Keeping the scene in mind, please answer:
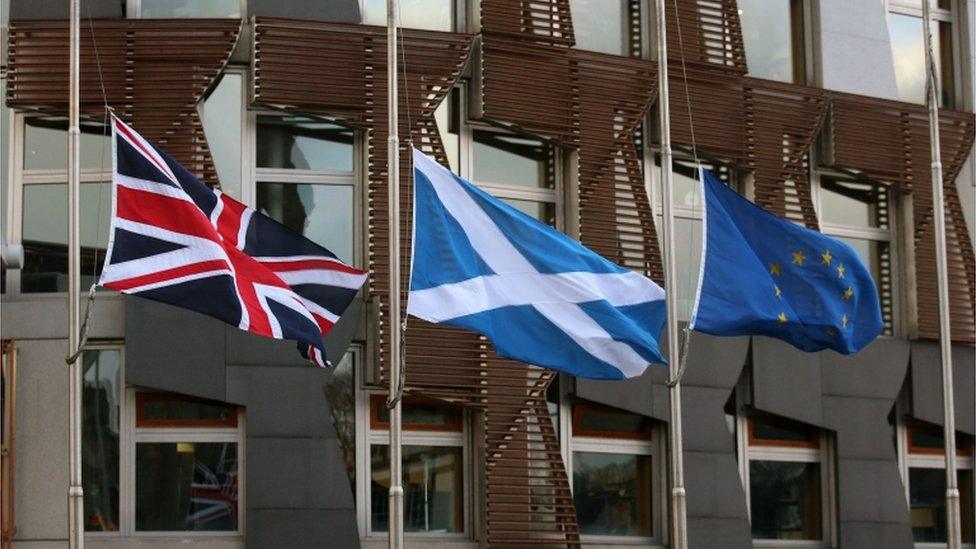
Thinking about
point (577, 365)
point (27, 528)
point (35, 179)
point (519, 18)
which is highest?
point (519, 18)

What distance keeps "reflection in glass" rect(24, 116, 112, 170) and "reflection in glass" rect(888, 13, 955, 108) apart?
12.2m

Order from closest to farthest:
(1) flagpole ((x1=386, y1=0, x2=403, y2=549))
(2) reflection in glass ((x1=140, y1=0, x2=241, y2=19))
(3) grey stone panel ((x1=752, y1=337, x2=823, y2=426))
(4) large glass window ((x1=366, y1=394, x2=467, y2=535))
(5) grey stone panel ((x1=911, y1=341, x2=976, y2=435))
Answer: (1) flagpole ((x1=386, y1=0, x2=403, y2=549)) < (4) large glass window ((x1=366, y1=394, x2=467, y2=535)) < (2) reflection in glass ((x1=140, y1=0, x2=241, y2=19)) < (3) grey stone panel ((x1=752, y1=337, x2=823, y2=426)) < (5) grey stone panel ((x1=911, y1=341, x2=976, y2=435))

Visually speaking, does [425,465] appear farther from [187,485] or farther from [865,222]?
[865,222]

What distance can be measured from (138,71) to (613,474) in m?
7.97

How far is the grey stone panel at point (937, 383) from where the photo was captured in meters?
28.8

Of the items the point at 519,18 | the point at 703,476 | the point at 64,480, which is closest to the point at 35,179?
the point at 64,480

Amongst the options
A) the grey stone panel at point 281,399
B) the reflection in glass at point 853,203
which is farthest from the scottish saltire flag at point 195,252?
the reflection in glass at point 853,203

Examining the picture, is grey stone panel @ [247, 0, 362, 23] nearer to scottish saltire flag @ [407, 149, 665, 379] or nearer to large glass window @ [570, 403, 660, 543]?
scottish saltire flag @ [407, 149, 665, 379]

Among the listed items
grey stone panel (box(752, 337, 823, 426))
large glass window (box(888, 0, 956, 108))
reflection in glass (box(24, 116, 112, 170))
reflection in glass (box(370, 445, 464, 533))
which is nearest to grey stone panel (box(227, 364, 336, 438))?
reflection in glass (box(370, 445, 464, 533))

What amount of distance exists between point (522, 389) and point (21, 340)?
609 cm

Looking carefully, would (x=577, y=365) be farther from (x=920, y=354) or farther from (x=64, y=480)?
(x=920, y=354)

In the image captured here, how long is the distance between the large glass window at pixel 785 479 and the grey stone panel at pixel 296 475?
621 cm

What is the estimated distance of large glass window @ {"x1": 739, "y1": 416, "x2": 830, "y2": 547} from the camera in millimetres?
27531

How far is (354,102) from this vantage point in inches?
975
